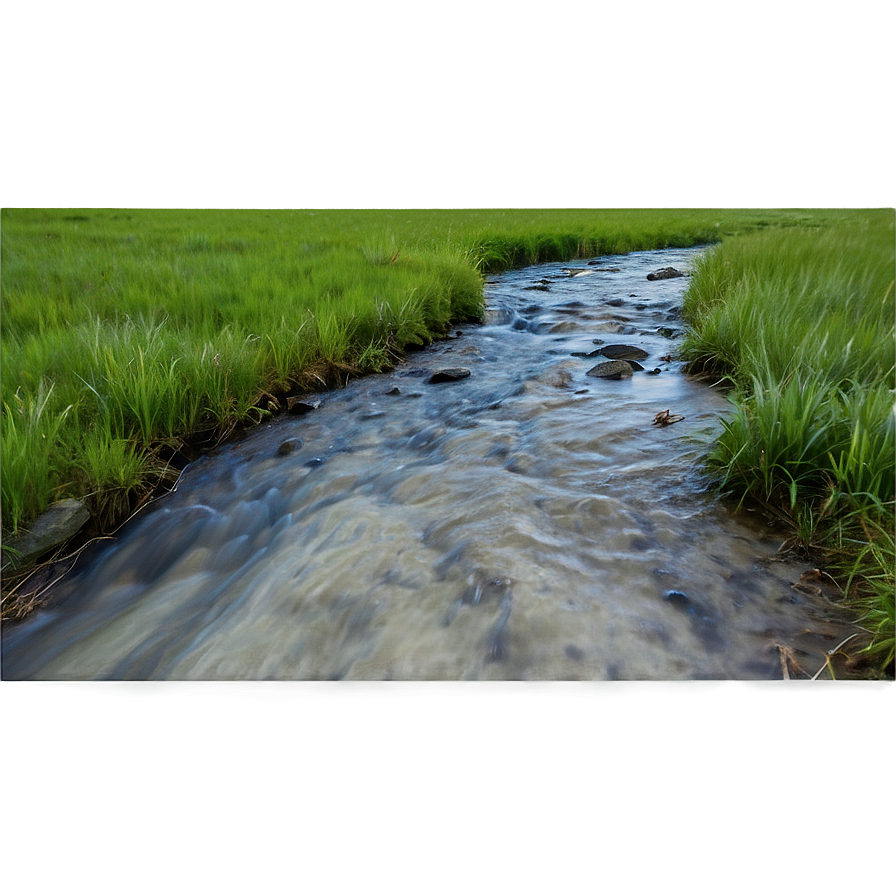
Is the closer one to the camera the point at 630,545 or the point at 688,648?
the point at 688,648

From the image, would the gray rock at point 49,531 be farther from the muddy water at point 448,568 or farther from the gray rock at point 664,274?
the gray rock at point 664,274

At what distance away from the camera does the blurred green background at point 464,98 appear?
1.84 metres

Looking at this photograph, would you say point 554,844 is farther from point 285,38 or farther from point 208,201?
point 285,38

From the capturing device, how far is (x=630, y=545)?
5.69ft

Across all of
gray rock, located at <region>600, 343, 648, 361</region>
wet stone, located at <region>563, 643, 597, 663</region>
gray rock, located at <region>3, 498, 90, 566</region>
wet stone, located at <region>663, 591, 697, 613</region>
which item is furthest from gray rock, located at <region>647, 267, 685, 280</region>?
gray rock, located at <region>3, 498, 90, 566</region>

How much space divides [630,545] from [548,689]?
530mm

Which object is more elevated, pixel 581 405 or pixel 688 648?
pixel 581 405

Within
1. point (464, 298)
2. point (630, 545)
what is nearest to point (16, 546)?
point (630, 545)

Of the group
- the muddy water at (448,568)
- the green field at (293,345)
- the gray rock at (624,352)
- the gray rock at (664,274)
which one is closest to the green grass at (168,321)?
the green field at (293,345)

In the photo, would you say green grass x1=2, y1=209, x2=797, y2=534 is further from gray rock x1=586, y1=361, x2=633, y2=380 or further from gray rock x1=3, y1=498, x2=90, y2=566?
gray rock x1=586, y1=361, x2=633, y2=380

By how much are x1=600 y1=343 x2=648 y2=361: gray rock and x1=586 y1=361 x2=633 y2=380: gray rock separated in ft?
0.94

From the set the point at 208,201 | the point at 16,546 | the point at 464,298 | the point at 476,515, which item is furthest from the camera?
the point at 464,298

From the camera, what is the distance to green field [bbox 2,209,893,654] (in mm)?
1646

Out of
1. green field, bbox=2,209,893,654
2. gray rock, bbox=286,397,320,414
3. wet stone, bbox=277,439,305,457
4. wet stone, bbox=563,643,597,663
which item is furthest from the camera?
gray rock, bbox=286,397,320,414
